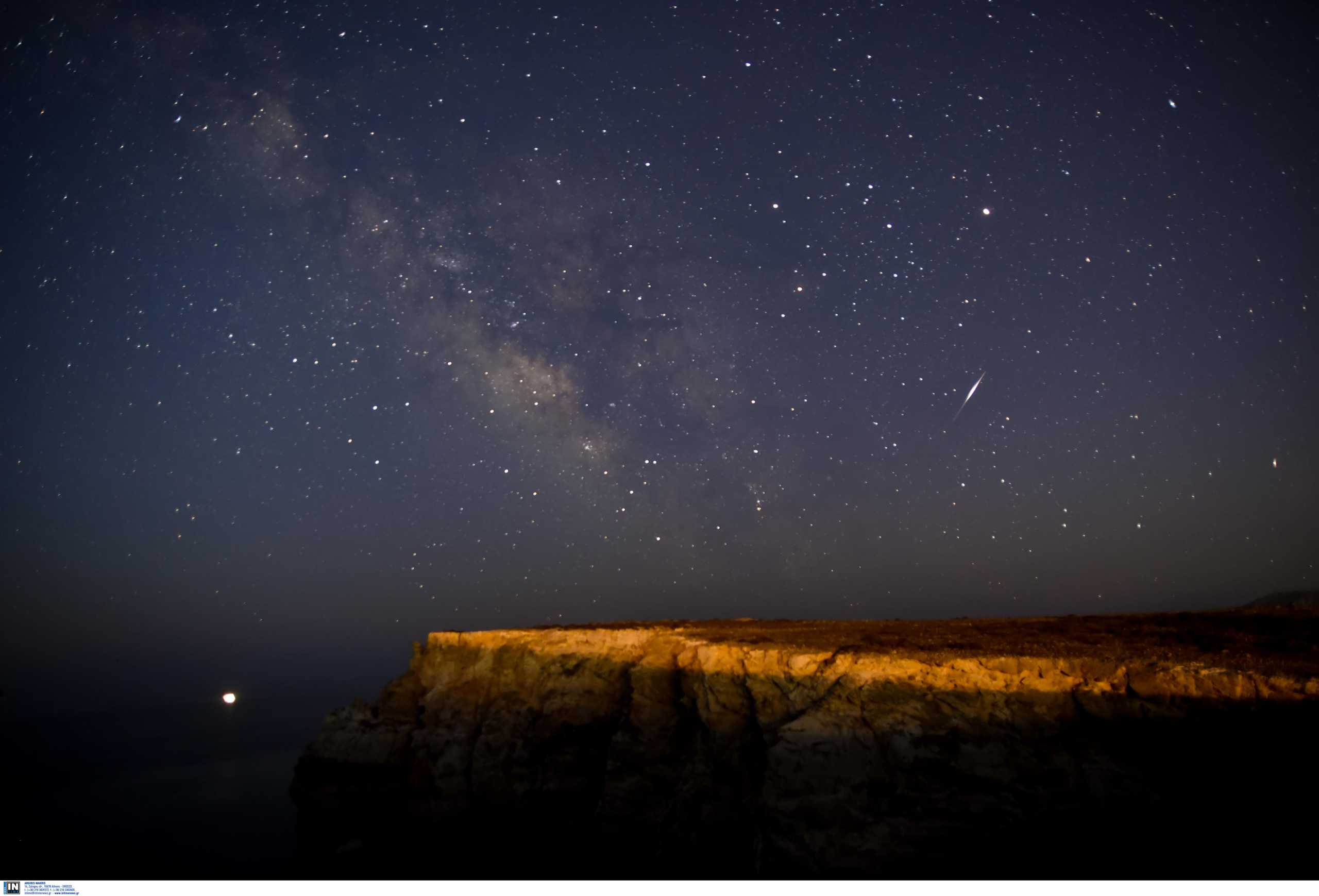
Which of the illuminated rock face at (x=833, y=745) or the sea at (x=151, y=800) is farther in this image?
the sea at (x=151, y=800)

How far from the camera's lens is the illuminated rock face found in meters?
10.2

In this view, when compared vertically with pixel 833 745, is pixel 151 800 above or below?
below

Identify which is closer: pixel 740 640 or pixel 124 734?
pixel 740 640

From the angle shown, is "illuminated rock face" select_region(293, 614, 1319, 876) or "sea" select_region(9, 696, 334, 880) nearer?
"illuminated rock face" select_region(293, 614, 1319, 876)

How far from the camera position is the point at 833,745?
481 inches

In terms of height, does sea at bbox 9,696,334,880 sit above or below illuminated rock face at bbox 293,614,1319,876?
below

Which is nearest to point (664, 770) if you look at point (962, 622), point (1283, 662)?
point (962, 622)

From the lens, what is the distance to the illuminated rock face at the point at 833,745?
33.5ft

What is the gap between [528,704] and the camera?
18859 mm

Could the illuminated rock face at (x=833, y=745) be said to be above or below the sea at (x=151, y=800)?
above

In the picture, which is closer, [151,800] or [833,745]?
[833,745]

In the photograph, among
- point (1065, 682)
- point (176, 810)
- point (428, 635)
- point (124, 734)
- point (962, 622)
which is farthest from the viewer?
point (124, 734)
